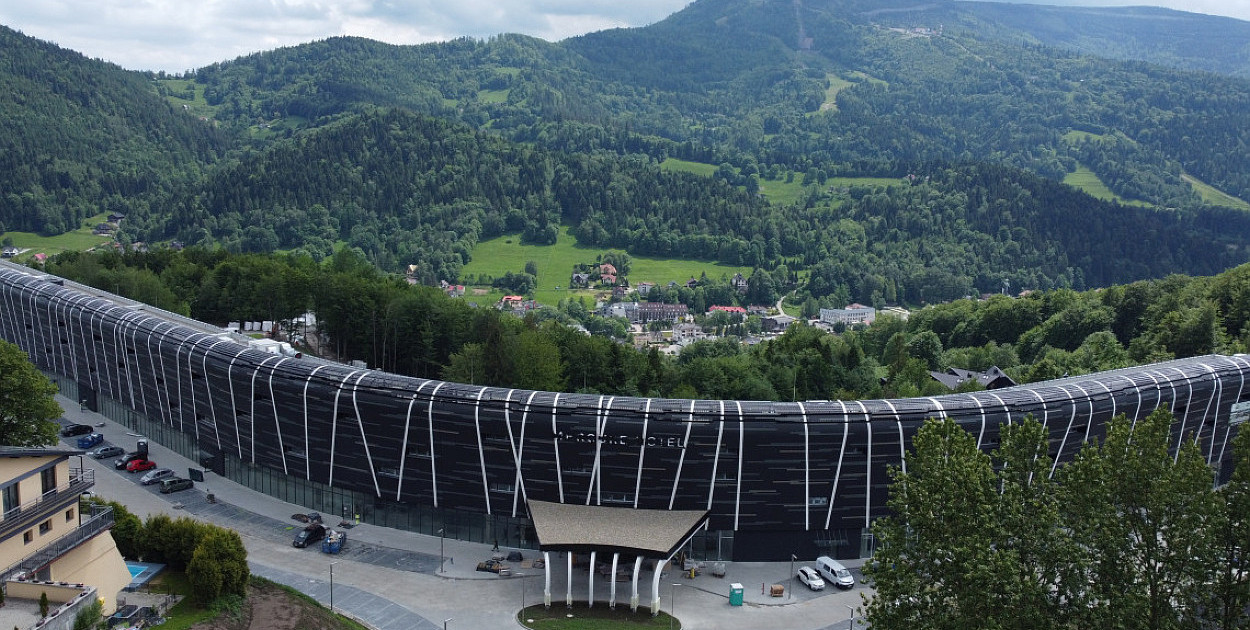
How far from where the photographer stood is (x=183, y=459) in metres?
66.6

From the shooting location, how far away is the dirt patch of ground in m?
40.9

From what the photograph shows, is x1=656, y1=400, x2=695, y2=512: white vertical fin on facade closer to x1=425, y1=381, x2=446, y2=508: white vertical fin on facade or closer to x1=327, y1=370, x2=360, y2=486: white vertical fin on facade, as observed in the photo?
x1=425, y1=381, x2=446, y2=508: white vertical fin on facade

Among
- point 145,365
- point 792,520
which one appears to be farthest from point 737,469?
point 145,365

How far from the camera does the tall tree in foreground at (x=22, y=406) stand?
169 ft

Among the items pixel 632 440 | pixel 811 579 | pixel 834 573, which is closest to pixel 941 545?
pixel 811 579

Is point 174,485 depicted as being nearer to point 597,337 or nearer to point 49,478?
point 49,478

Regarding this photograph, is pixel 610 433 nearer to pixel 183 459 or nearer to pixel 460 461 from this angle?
pixel 460 461

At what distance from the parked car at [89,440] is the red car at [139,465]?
676 cm

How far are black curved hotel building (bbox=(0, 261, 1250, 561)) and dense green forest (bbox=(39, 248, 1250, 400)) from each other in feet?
66.1

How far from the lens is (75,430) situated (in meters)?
71.3

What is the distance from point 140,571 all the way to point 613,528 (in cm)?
2131

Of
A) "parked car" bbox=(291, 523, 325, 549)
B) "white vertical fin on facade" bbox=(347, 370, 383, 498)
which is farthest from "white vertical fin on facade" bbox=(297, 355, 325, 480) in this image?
"parked car" bbox=(291, 523, 325, 549)

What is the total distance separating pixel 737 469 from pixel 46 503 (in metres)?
31.3

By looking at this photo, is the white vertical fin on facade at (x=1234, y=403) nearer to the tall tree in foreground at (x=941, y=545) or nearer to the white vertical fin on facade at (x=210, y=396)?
the tall tree in foreground at (x=941, y=545)
